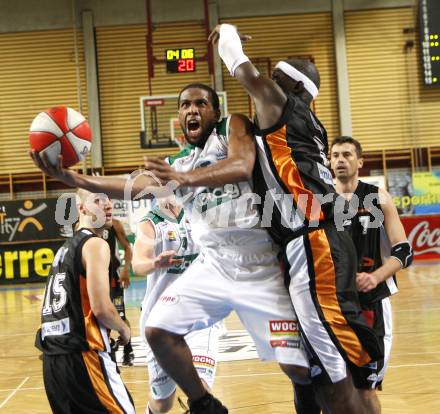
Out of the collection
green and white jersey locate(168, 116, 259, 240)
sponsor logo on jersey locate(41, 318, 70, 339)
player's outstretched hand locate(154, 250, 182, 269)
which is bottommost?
sponsor logo on jersey locate(41, 318, 70, 339)

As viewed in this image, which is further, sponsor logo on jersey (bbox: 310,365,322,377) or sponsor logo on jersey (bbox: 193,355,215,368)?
sponsor logo on jersey (bbox: 193,355,215,368)

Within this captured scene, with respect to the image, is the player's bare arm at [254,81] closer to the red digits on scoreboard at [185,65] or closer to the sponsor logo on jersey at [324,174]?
the sponsor logo on jersey at [324,174]

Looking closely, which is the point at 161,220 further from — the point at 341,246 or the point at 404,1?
the point at 404,1

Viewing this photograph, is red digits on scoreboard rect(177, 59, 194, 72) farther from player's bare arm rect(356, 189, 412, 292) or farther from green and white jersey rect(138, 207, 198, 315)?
player's bare arm rect(356, 189, 412, 292)

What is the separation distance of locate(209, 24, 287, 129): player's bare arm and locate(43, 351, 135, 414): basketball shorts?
1585 mm

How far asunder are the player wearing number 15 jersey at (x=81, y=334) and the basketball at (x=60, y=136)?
0.49m

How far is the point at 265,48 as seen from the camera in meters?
19.9

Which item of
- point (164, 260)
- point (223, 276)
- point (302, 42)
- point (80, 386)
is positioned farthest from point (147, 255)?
point (302, 42)

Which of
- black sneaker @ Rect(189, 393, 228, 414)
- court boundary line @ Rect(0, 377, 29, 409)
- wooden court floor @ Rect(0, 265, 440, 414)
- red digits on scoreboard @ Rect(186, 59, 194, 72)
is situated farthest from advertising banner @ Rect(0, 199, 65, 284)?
black sneaker @ Rect(189, 393, 228, 414)

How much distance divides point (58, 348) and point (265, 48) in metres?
16.9

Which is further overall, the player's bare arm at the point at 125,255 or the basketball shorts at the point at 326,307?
the player's bare arm at the point at 125,255

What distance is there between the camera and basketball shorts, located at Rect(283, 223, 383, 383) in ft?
12.5

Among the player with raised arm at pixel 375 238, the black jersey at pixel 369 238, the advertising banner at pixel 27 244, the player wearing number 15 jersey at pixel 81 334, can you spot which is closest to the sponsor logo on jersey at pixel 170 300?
the player wearing number 15 jersey at pixel 81 334

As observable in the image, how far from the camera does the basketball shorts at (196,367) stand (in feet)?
16.1
